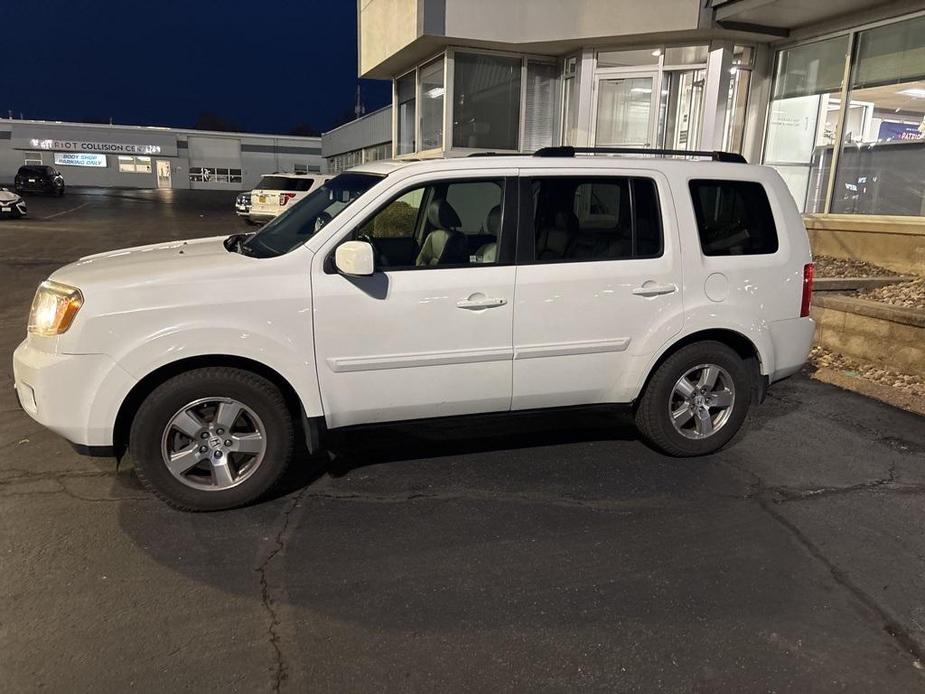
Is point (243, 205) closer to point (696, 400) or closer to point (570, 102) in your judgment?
point (570, 102)

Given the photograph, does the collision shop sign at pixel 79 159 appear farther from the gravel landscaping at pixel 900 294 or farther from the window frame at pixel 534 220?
the window frame at pixel 534 220

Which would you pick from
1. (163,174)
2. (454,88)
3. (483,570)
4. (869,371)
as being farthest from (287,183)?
(163,174)

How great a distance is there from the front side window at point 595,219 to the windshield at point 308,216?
3.37ft

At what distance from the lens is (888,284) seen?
27.7ft

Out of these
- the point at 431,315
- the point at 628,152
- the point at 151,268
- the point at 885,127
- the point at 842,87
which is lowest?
the point at 431,315

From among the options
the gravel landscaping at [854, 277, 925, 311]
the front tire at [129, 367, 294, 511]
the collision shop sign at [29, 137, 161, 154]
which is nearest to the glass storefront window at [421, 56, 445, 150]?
the gravel landscaping at [854, 277, 925, 311]

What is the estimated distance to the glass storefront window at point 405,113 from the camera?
16.5 metres

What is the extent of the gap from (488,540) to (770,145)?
10.9 metres

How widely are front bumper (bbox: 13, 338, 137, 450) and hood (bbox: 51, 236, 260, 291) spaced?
40cm

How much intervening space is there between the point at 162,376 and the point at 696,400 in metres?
3.32

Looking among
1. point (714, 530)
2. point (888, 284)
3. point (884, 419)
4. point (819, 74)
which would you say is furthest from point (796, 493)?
point (819, 74)

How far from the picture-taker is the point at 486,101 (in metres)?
13.8

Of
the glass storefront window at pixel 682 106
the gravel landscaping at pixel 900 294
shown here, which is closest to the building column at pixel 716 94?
the glass storefront window at pixel 682 106

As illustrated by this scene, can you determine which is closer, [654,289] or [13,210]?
[654,289]
